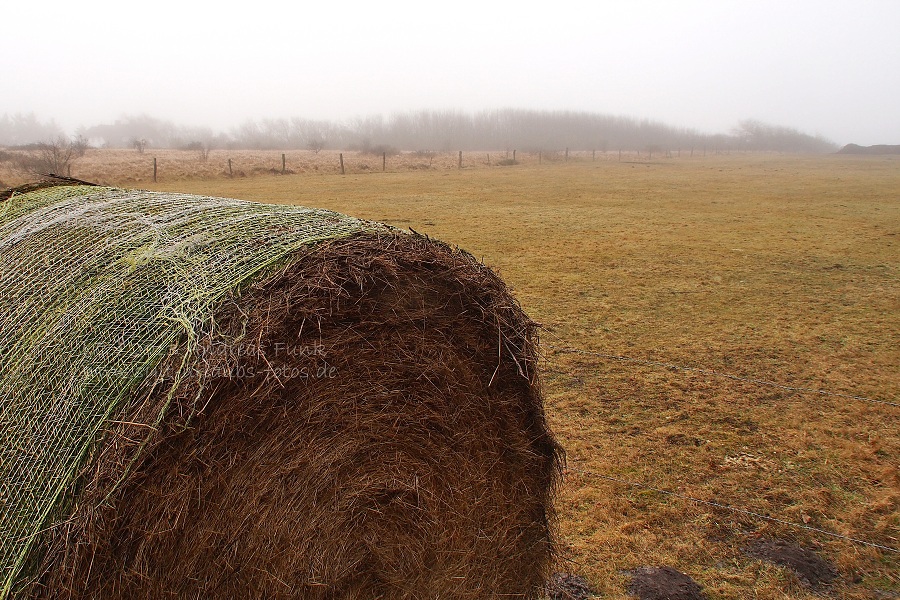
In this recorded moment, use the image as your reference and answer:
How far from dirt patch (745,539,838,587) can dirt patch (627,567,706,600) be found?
1.98 feet

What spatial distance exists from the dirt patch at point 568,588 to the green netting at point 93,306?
97.2 inches

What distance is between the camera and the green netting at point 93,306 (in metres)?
2.16

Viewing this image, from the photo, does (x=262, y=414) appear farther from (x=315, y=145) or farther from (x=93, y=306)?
(x=315, y=145)

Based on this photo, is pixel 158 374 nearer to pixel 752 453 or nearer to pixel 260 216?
pixel 260 216

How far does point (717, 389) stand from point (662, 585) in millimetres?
3200

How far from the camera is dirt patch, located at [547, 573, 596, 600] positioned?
3.42 meters

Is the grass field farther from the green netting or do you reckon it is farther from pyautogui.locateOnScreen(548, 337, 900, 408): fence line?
the green netting

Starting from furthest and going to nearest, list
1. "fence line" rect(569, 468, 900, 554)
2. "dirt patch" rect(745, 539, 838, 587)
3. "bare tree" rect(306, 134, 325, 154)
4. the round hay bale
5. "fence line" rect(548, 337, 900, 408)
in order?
"bare tree" rect(306, 134, 325, 154), "fence line" rect(548, 337, 900, 408), "fence line" rect(569, 468, 900, 554), "dirt patch" rect(745, 539, 838, 587), the round hay bale

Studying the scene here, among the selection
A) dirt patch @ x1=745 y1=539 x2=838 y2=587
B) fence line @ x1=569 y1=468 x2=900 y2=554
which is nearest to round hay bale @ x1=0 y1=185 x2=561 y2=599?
fence line @ x1=569 y1=468 x2=900 y2=554

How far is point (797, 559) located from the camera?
3.77m

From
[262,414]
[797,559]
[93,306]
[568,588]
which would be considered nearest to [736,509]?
[797,559]

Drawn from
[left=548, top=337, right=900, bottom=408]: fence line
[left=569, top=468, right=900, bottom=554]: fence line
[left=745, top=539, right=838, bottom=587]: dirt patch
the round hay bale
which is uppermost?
the round hay bale

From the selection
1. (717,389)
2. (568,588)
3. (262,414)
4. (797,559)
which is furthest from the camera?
(717,389)

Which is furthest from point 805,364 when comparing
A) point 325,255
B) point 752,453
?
point 325,255
